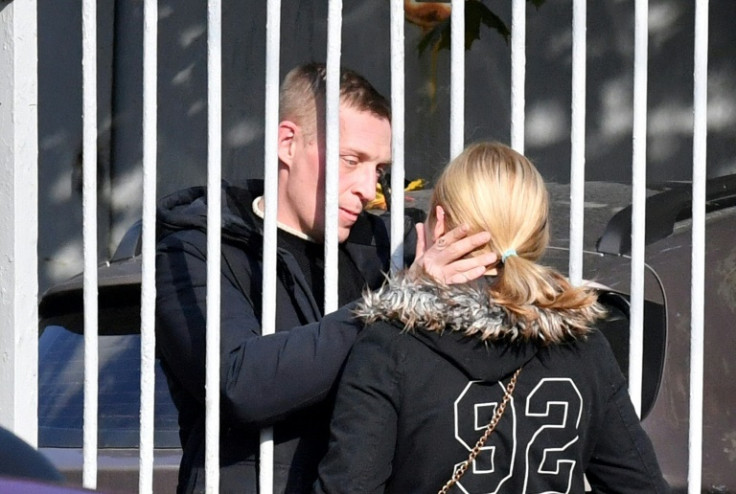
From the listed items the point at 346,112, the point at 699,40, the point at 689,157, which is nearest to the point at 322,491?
the point at 346,112

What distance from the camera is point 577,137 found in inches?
98.0

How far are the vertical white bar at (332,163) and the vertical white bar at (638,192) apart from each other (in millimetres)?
567

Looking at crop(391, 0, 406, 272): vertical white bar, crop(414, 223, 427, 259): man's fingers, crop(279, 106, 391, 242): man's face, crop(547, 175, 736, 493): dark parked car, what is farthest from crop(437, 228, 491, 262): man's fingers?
crop(547, 175, 736, 493): dark parked car

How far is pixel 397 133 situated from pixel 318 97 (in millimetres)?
201

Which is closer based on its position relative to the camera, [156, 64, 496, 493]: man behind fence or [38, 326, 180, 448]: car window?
[156, 64, 496, 493]: man behind fence

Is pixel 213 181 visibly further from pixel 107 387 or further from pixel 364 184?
pixel 107 387

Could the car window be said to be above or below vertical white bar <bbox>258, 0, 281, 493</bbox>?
below

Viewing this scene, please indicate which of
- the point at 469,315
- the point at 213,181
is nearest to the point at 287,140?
Answer: the point at 213,181

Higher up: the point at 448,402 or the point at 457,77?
the point at 457,77

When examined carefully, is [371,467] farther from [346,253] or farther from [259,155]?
[259,155]

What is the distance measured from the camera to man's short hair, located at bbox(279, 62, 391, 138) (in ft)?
8.43

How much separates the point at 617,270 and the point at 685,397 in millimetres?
350

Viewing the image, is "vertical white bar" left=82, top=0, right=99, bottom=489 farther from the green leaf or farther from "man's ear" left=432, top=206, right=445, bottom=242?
the green leaf

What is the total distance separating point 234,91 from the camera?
7594 mm
